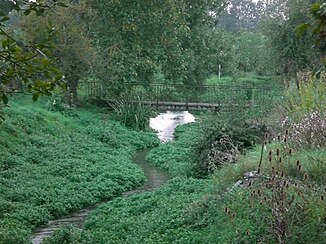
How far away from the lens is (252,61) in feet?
125

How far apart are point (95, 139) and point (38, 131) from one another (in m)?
2.20

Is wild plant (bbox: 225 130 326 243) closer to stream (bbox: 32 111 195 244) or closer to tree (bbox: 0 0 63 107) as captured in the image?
tree (bbox: 0 0 63 107)

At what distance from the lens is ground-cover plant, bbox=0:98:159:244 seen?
9328mm

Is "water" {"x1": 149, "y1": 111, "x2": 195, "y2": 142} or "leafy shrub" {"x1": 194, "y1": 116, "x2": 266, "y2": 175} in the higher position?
"leafy shrub" {"x1": 194, "y1": 116, "x2": 266, "y2": 175}

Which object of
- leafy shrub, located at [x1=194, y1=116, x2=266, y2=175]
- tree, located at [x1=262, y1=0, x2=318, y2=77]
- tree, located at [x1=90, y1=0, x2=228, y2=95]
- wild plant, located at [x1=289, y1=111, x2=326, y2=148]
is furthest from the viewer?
tree, located at [x1=262, y1=0, x2=318, y2=77]

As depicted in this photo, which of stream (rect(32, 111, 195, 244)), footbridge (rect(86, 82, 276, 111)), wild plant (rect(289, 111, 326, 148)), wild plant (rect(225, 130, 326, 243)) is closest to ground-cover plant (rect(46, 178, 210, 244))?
stream (rect(32, 111, 195, 244))

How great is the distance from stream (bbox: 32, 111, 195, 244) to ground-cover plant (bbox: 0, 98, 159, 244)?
0.17m

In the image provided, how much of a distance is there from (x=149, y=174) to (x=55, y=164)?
250 centimetres

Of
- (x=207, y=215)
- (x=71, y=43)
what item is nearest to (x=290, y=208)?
(x=207, y=215)

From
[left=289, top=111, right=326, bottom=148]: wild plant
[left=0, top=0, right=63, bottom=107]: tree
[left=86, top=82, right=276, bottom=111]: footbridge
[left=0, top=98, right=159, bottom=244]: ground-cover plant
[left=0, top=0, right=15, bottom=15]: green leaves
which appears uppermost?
[left=0, top=0, right=15, bottom=15]: green leaves

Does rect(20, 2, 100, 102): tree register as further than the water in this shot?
No

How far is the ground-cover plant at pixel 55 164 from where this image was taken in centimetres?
933

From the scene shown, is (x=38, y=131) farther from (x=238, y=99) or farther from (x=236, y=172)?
(x=236, y=172)

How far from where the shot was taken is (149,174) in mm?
13867
